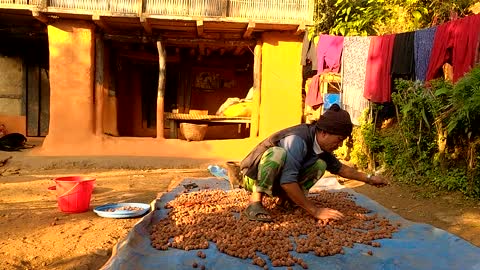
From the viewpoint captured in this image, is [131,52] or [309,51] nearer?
[309,51]

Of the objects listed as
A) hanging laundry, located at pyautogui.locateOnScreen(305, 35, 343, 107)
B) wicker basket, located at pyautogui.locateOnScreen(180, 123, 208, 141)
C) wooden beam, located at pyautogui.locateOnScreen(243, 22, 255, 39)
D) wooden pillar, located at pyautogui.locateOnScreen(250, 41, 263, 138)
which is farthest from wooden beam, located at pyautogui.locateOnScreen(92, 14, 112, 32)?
hanging laundry, located at pyautogui.locateOnScreen(305, 35, 343, 107)

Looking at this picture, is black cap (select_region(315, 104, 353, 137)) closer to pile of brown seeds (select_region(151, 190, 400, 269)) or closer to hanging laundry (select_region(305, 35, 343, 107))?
pile of brown seeds (select_region(151, 190, 400, 269))

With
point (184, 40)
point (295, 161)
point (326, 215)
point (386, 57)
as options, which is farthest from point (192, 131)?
point (326, 215)

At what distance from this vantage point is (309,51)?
8820 millimetres

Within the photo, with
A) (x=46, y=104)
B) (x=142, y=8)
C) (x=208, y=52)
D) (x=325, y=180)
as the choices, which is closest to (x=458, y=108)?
(x=325, y=180)

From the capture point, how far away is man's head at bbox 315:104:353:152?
3236 mm

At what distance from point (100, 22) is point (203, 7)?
80.2 inches

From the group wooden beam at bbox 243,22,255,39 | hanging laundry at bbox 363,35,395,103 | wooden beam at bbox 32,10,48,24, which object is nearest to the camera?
hanging laundry at bbox 363,35,395,103

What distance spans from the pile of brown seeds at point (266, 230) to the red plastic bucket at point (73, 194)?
1.36 meters

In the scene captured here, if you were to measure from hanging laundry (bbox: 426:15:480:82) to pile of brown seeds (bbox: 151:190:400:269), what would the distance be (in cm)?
289

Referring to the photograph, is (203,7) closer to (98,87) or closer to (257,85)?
(257,85)

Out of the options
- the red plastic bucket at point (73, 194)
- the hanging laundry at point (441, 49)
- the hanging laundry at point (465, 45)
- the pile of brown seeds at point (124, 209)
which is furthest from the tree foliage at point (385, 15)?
the red plastic bucket at point (73, 194)

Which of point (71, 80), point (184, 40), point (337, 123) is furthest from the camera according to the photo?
point (184, 40)

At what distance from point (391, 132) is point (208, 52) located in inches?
227
